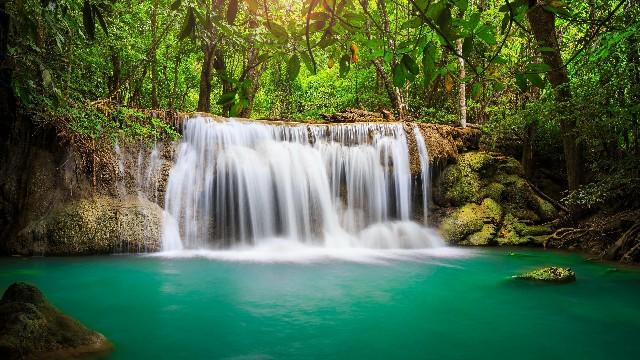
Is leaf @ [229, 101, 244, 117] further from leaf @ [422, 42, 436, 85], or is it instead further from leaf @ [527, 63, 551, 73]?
leaf @ [527, 63, 551, 73]

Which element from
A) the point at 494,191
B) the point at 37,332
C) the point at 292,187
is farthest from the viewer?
the point at 494,191

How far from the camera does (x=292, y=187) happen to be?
12.2 m

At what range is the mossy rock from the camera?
12.2 m

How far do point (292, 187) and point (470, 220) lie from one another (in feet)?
16.0

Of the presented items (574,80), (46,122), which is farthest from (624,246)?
(46,122)

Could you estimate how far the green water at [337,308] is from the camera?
14.4ft

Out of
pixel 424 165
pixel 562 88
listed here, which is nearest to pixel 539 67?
pixel 562 88

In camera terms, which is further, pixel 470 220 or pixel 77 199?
pixel 470 220

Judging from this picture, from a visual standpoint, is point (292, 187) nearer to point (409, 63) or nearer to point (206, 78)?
point (206, 78)

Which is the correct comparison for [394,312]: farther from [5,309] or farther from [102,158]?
[102,158]

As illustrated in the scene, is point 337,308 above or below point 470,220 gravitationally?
below

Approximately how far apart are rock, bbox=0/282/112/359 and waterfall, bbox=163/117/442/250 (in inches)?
253

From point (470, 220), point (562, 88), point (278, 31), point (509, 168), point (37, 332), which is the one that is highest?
point (562, 88)

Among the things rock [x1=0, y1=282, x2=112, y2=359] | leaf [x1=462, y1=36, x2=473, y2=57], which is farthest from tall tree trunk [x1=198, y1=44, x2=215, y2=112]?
leaf [x1=462, y1=36, x2=473, y2=57]
